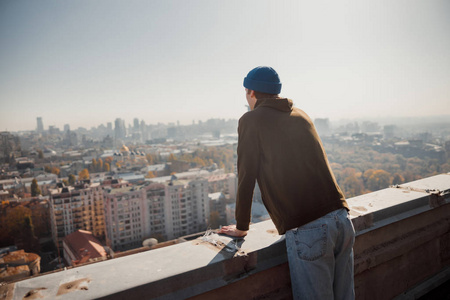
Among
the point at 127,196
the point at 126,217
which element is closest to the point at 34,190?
the point at 127,196

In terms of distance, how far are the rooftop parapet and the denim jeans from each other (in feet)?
0.29

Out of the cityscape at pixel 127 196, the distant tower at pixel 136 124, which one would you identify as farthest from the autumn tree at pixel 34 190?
the distant tower at pixel 136 124

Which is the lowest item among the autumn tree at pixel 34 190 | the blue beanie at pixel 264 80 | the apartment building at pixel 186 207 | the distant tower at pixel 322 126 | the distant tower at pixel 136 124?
the apartment building at pixel 186 207

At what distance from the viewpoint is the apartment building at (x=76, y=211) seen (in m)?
19.4

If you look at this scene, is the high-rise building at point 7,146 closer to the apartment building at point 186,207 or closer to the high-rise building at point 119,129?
the apartment building at point 186,207

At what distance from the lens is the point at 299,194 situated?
938 millimetres

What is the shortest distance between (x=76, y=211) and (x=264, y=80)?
21.7 m

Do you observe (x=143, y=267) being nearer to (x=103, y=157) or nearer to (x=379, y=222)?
(x=379, y=222)

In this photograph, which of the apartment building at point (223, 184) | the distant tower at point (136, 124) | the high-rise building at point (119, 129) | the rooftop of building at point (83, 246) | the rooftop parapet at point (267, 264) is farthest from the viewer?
the distant tower at point (136, 124)

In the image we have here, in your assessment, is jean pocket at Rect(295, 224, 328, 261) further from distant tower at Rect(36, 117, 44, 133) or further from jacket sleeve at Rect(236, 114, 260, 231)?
distant tower at Rect(36, 117, 44, 133)

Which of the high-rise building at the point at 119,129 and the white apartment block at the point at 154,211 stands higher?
the high-rise building at the point at 119,129

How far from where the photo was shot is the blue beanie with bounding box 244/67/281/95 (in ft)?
3.43

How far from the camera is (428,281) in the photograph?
1.62 metres

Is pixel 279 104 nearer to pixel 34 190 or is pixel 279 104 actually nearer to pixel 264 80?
pixel 264 80
